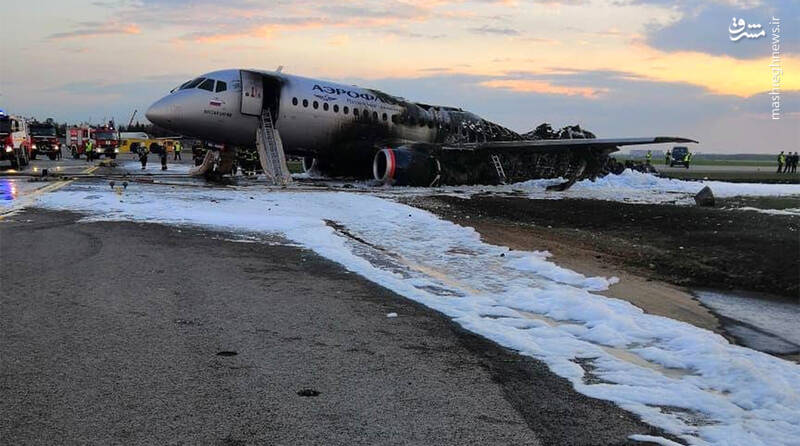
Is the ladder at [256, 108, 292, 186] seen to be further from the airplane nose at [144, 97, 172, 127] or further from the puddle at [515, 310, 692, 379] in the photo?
the puddle at [515, 310, 692, 379]

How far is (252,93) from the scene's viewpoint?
68.6 feet

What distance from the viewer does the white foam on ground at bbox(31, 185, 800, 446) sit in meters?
3.73

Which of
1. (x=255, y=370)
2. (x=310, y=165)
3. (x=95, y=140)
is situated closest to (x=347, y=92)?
(x=310, y=165)

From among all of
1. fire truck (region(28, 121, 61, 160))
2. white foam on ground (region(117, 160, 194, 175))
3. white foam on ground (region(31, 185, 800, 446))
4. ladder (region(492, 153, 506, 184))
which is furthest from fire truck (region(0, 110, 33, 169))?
ladder (region(492, 153, 506, 184))

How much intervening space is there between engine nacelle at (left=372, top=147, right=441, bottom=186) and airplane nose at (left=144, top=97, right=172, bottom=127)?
22.9ft

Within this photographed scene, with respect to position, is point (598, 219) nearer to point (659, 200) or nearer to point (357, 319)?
point (659, 200)

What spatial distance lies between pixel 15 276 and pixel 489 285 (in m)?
5.13

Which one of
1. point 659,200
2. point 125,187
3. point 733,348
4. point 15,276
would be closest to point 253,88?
point 125,187

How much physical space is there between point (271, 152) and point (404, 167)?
177 inches

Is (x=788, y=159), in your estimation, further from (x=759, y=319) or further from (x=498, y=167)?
(x=759, y=319)

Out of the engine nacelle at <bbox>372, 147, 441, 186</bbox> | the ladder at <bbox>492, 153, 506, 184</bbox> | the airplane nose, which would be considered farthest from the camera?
the ladder at <bbox>492, 153, 506, 184</bbox>

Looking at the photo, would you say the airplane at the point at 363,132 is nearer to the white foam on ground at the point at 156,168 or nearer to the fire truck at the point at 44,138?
the white foam on ground at the point at 156,168

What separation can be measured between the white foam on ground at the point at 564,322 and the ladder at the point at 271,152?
8025 millimetres

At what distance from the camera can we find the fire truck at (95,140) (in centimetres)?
5616
